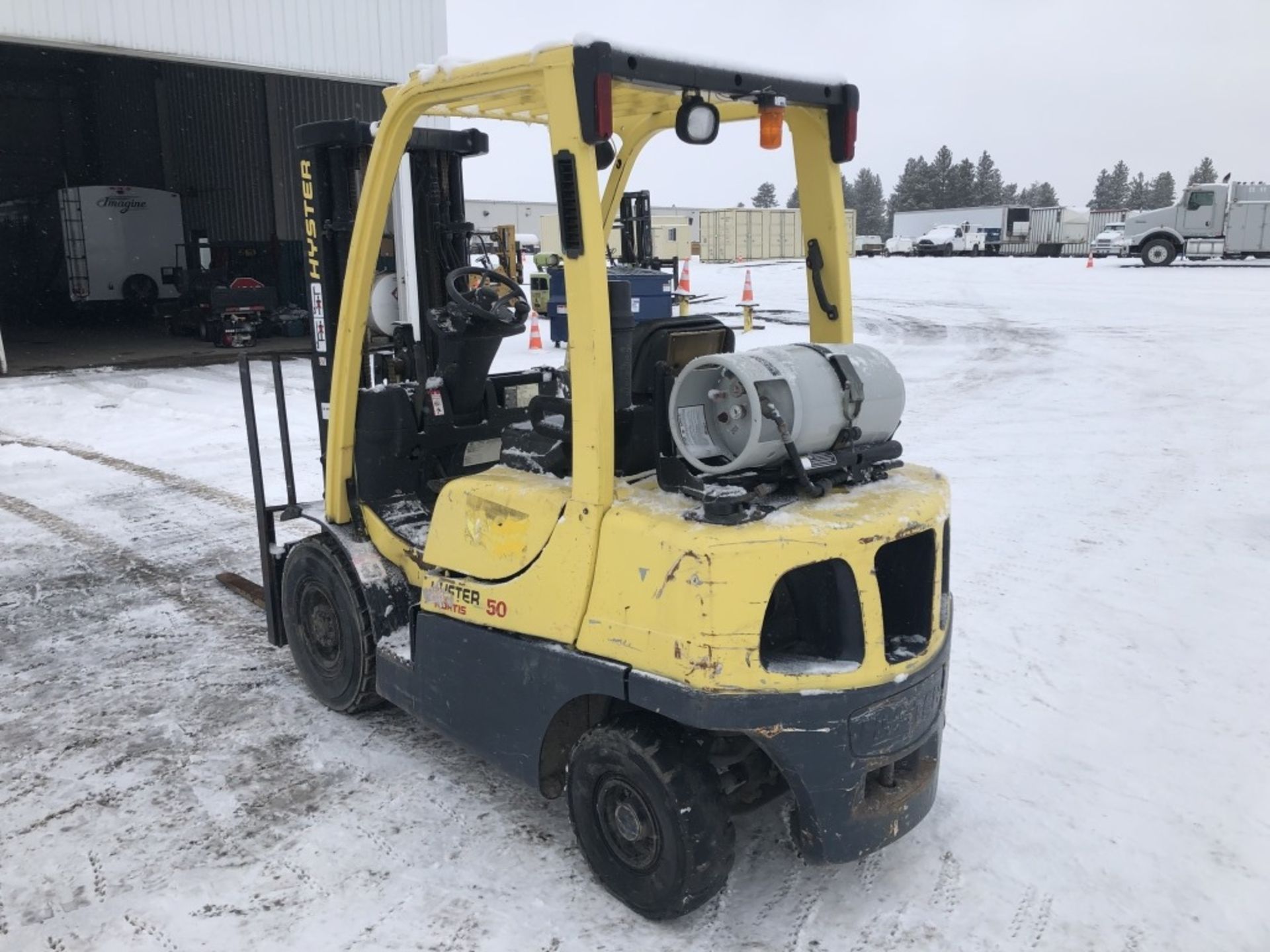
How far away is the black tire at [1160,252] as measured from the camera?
98.3 ft

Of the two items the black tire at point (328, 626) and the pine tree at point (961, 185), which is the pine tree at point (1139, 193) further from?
the black tire at point (328, 626)

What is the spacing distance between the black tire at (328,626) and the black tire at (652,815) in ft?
4.33

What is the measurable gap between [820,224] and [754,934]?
234 centimetres

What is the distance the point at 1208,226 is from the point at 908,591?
3242cm

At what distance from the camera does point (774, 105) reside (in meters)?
3.00

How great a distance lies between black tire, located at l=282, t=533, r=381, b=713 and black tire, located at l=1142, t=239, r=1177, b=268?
31.4 metres

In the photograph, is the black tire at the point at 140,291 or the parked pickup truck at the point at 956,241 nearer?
the black tire at the point at 140,291

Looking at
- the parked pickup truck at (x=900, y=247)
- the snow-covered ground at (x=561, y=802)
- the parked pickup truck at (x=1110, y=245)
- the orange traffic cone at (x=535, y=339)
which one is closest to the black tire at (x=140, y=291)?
the orange traffic cone at (x=535, y=339)

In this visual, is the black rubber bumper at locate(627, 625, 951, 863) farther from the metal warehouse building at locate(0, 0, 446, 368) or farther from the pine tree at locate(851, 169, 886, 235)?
the pine tree at locate(851, 169, 886, 235)

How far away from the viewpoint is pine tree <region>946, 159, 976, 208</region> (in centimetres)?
7681

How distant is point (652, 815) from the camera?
2895 mm

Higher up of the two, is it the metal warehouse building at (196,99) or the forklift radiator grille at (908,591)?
the metal warehouse building at (196,99)

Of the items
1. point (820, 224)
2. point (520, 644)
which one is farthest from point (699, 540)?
point (820, 224)

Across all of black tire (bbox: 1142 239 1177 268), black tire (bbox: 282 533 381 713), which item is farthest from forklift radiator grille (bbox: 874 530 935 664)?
black tire (bbox: 1142 239 1177 268)
